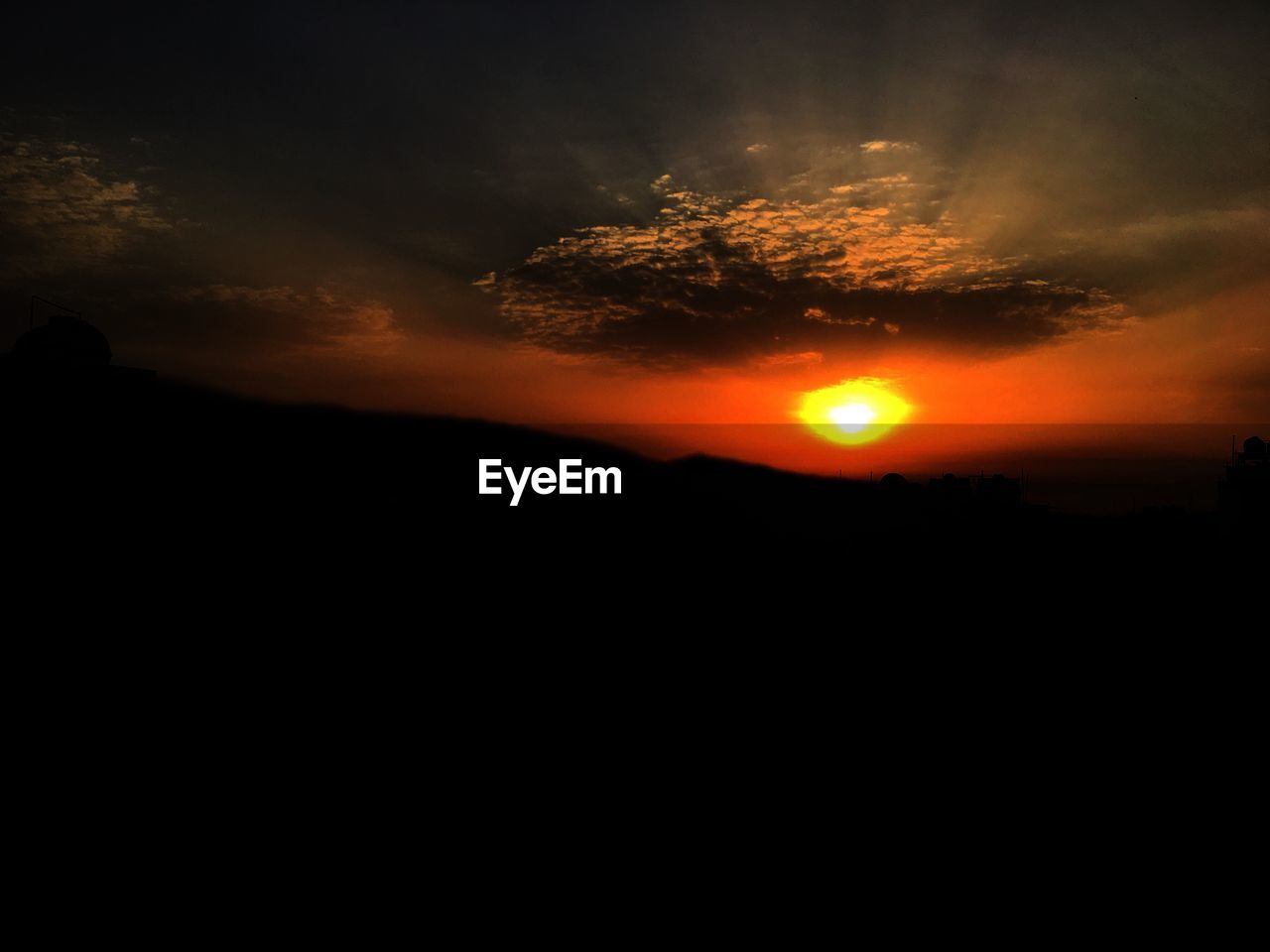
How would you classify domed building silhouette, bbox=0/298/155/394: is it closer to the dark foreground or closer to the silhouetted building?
the dark foreground

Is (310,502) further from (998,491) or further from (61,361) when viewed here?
(998,491)

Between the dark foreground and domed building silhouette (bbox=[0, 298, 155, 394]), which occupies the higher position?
domed building silhouette (bbox=[0, 298, 155, 394])

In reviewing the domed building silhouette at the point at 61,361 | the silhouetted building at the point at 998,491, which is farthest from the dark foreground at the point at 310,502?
the silhouetted building at the point at 998,491

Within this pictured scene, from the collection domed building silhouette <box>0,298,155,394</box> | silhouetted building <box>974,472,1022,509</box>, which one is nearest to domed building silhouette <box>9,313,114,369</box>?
domed building silhouette <box>0,298,155,394</box>

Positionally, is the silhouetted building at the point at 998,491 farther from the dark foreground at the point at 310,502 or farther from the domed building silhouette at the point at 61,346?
the domed building silhouette at the point at 61,346

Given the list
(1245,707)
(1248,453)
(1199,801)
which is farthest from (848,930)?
(1248,453)

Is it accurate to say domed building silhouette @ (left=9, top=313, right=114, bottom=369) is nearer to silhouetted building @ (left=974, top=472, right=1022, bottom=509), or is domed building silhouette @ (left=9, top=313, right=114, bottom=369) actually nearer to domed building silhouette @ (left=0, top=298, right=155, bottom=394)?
domed building silhouette @ (left=0, top=298, right=155, bottom=394)

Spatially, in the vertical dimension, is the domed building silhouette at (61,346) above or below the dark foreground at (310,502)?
above

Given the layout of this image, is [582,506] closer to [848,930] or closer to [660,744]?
[660,744]

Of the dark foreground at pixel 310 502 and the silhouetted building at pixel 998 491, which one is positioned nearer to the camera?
the dark foreground at pixel 310 502

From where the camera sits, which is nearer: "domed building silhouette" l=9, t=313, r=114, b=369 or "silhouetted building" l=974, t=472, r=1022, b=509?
"domed building silhouette" l=9, t=313, r=114, b=369

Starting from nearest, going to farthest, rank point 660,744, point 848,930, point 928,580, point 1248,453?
point 848,930 < point 660,744 < point 928,580 < point 1248,453
